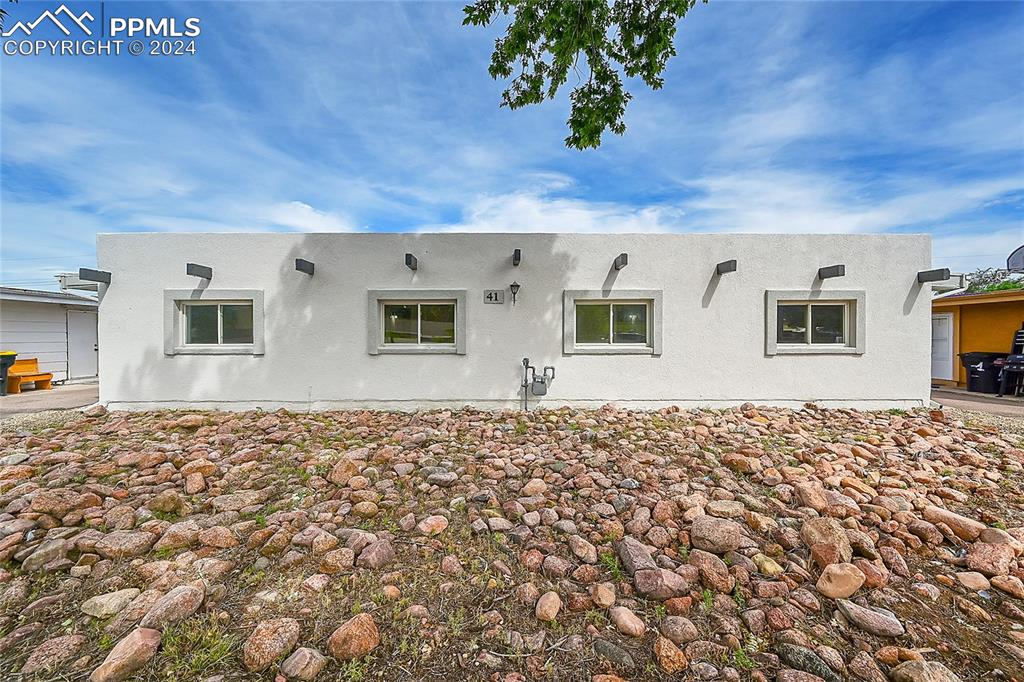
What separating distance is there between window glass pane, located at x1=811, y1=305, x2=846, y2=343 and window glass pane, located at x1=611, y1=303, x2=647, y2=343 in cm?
317

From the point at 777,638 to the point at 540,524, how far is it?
157 cm

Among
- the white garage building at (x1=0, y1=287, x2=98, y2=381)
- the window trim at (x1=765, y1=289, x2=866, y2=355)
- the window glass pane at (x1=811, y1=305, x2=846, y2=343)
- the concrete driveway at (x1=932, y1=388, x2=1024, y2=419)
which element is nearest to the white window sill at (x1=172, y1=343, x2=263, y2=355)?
the white garage building at (x1=0, y1=287, x2=98, y2=381)

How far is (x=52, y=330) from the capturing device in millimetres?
10727

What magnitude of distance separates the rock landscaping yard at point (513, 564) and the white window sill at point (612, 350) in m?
2.39

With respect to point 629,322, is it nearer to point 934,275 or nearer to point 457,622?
point 934,275

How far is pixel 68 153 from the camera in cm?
751

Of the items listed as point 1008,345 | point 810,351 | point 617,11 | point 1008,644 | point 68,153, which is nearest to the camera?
point 1008,644

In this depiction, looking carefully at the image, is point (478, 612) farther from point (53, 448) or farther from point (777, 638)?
point (53, 448)

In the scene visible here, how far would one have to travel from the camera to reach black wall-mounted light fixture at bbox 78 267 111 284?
20.2 ft

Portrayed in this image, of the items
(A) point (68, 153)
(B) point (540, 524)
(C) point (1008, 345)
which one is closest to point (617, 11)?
(B) point (540, 524)

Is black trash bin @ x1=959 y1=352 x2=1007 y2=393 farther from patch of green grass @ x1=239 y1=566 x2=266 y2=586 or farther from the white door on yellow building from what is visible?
patch of green grass @ x1=239 y1=566 x2=266 y2=586

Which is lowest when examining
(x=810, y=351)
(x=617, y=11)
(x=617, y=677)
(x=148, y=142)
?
(x=617, y=677)

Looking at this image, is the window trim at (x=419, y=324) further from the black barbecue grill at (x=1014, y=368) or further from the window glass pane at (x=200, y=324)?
the black barbecue grill at (x=1014, y=368)

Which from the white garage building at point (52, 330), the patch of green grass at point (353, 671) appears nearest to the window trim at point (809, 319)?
the patch of green grass at point (353, 671)
